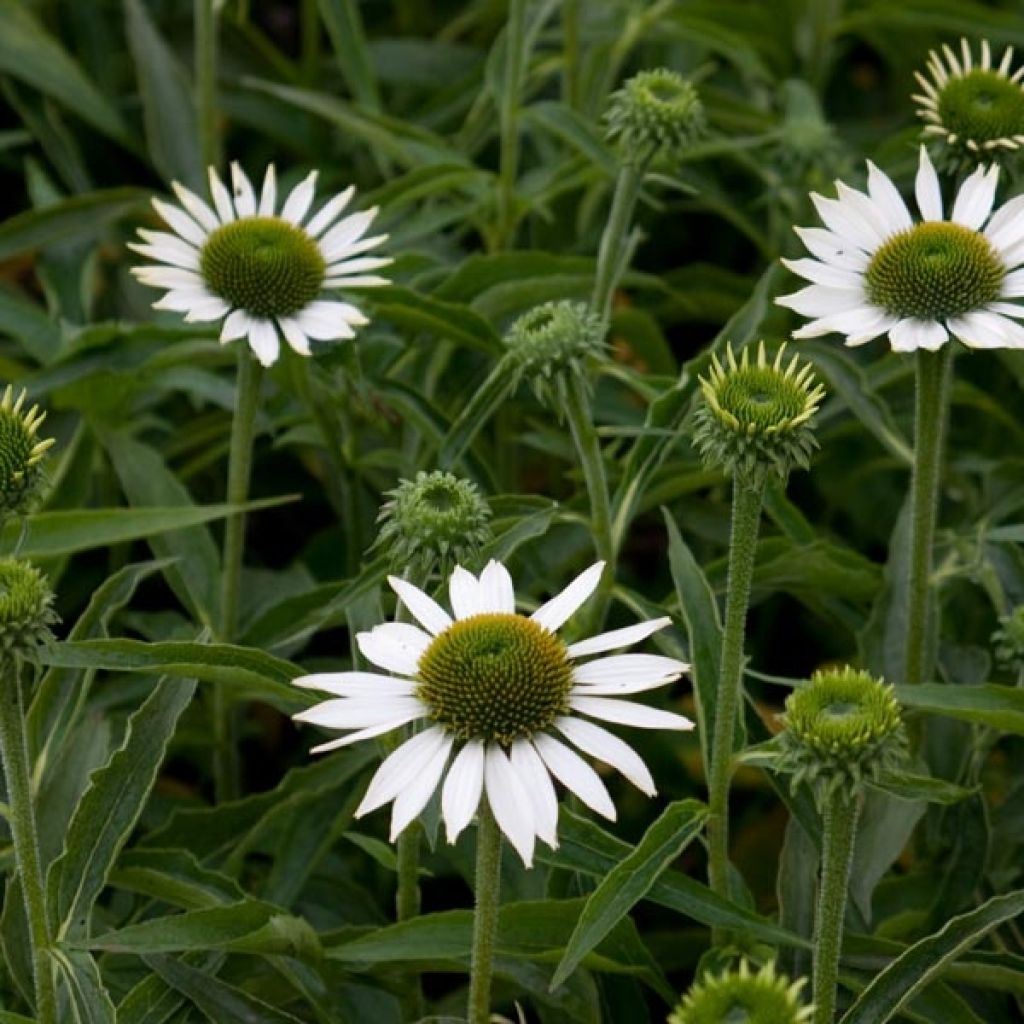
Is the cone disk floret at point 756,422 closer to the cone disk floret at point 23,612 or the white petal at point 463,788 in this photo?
the white petal at point 463,788

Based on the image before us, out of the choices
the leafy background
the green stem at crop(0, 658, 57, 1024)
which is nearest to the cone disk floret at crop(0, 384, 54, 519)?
the leafy background

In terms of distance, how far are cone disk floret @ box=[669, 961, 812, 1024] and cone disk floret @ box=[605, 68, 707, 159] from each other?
93 centimetres

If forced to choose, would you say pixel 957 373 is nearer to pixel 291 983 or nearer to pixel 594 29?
pixel 594 29

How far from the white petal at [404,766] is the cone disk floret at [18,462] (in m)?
0.36

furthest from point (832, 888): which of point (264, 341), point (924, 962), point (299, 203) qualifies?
point (299, 203)

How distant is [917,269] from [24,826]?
79cm

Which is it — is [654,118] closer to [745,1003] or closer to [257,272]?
[257,272]

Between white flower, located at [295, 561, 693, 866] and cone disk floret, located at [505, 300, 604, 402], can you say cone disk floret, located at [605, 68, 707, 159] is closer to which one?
cone disk floret, located at [505, 300, 604, 402]

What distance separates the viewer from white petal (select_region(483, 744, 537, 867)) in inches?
44.0

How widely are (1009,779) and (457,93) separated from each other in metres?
1.29

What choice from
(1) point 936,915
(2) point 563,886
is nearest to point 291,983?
(2) point 563,886

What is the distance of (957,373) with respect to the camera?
2.36m

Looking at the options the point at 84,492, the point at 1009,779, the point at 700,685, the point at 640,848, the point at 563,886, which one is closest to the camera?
the point at 640,848

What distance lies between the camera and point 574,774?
3.83 ft
